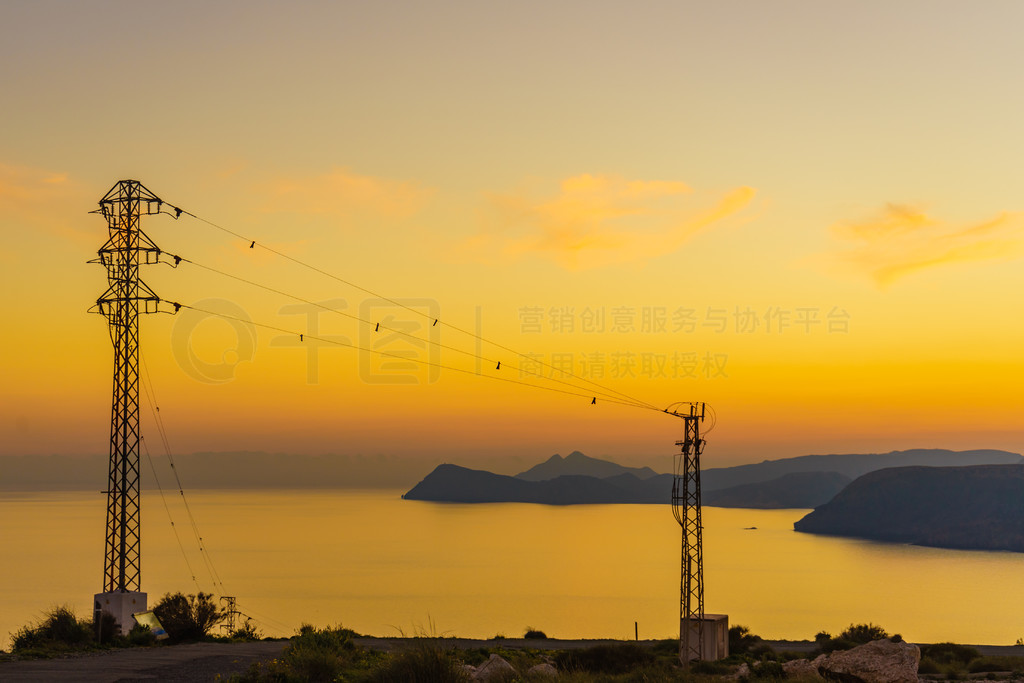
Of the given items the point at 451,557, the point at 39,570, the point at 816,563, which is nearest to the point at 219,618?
the point at 39,570

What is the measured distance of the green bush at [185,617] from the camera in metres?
28.5

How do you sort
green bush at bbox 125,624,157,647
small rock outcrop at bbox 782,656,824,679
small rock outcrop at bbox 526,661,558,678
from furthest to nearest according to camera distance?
green bush at bbox 125,624,157,647, small rock outcrop at bbox 782,656,824,679, small rock outcrop at bbox 526,661,558,678

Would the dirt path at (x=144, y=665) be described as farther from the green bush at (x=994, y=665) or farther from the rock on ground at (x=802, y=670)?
the green bush at (x=994, y=665)

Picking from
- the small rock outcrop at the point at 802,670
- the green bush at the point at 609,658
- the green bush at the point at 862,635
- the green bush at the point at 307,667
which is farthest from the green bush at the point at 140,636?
the green bush at the point at 862,635

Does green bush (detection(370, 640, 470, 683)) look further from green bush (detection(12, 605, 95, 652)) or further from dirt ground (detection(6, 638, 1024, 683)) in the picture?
green bush (detection(12, 605, 95, 652))

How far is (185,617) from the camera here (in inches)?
1137

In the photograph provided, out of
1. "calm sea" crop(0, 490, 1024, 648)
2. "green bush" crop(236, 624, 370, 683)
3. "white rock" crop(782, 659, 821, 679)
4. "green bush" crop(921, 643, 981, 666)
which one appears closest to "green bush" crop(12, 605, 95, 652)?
"green bush" crop(236, 624, 370, 683)

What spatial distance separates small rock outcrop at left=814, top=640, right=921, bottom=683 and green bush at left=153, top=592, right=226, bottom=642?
20.7m

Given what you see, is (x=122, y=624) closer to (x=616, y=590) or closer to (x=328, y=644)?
(x=328, y=644)

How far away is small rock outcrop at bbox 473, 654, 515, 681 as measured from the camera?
44.6 feet

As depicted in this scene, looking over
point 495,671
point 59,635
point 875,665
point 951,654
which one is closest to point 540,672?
point 495,671

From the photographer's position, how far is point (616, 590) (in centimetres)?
12325

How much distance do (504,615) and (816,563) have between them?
9568 cm

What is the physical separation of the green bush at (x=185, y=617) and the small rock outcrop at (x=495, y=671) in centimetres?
1671
